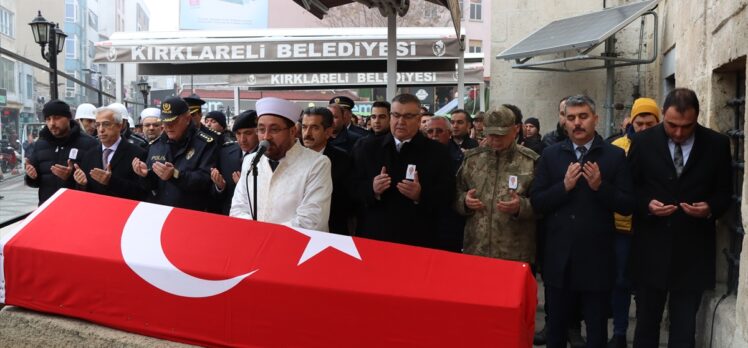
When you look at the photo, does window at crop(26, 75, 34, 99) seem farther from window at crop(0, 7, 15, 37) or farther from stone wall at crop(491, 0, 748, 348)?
stone wall at crop(491, 0, 748, 348)

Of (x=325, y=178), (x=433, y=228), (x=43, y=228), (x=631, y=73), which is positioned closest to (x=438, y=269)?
(x=325, y=178)

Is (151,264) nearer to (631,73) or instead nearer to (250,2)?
(631,73)

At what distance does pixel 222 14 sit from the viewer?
5356cm

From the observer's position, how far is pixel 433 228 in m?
5.00

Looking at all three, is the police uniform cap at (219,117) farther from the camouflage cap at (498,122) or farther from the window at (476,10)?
the window at (476,10)

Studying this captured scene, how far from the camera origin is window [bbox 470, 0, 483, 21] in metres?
49.3

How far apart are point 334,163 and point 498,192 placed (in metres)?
1.17

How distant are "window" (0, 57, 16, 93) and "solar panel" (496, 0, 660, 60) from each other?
29.5m

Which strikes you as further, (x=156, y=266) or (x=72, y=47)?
(x=72, y=47)

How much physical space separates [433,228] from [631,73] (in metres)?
6.43

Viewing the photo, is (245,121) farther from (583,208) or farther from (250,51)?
(250,51)

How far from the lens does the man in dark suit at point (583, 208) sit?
4465 millimetres

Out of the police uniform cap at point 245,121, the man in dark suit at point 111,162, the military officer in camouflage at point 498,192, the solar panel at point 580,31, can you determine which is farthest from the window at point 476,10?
the military officer in camouflage at point 498,192

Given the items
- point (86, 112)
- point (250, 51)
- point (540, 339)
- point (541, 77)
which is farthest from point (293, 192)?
point (541, 77)
